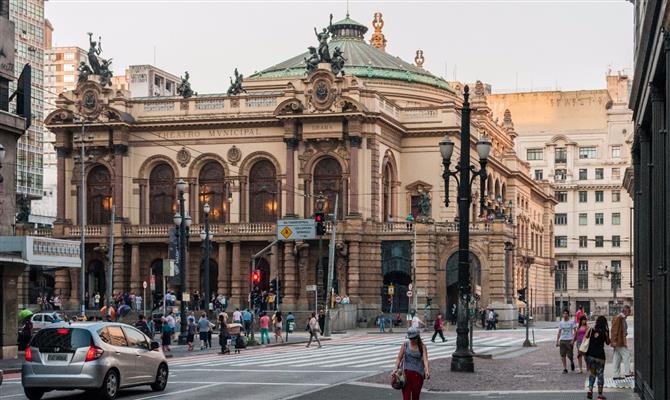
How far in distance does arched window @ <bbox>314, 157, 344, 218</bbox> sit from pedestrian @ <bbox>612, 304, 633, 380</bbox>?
50.4 meters

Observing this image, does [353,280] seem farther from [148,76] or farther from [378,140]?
[148,76]

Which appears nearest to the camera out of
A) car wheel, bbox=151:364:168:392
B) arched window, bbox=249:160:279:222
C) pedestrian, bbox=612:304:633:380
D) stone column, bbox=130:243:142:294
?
pedestrian, bbox=612:304:633:380

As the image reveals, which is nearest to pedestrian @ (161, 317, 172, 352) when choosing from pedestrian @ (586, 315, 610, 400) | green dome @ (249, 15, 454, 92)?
pedestrian @ (586, 315, 610, 400)

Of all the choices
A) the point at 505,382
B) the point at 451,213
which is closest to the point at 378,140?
the point at 451,213

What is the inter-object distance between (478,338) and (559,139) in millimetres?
79406

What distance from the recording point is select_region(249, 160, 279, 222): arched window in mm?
81312

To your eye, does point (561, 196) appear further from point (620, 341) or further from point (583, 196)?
point (620, 341)

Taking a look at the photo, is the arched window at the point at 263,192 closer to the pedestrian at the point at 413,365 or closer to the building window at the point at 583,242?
the pedestrian at the point at 413,365

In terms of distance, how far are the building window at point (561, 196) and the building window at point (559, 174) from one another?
1434mm

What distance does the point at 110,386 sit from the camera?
2584cm

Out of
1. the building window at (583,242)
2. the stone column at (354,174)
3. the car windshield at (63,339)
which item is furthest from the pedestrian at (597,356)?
the building window at (583,242)

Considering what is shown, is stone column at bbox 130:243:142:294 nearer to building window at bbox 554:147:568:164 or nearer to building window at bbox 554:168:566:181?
building window at bbox 554:168:566:181

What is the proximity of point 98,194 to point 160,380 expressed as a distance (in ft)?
A: 186

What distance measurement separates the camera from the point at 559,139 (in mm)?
139000
